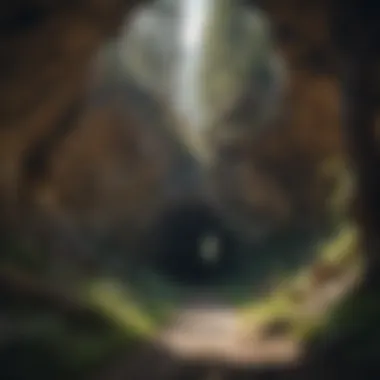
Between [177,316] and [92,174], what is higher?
[92,174]

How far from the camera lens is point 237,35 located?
2590 mm

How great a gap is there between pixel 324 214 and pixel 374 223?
0.16 m

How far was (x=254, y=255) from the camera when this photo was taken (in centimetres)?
256

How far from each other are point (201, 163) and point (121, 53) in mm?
434

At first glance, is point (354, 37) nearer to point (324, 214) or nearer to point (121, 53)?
point (324, 214)

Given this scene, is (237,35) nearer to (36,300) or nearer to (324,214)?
(324,214)

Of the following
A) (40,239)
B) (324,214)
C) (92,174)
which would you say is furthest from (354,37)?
(40,239)

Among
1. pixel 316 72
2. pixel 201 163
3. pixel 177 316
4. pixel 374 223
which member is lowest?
pixel 177 316

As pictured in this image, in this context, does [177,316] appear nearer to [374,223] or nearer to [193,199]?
[193,199]

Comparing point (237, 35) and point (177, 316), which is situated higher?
point (237, 35)

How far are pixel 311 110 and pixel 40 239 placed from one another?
938mm

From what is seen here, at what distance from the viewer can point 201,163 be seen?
257 centimetres

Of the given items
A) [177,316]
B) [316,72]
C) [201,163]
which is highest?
[316,72]

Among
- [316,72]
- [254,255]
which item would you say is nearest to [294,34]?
[316,72]
